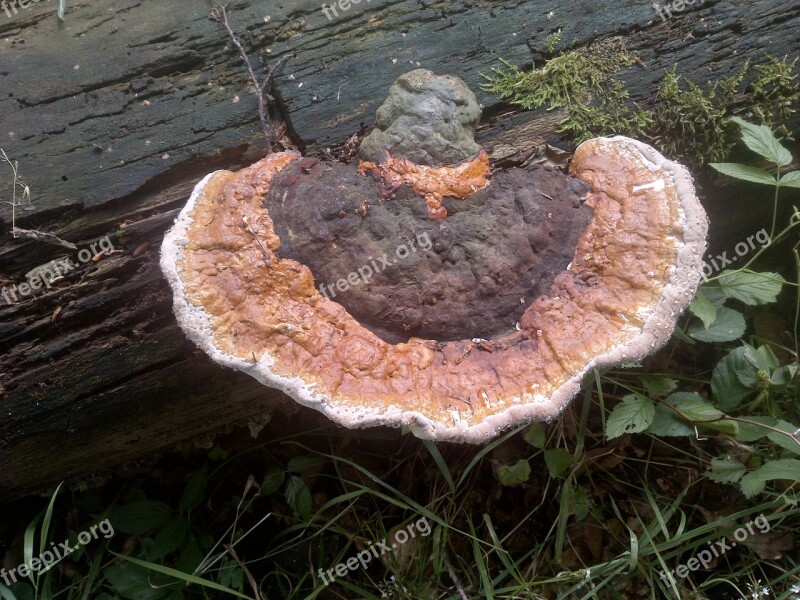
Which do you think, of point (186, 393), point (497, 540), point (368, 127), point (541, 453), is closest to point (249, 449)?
point (186, 393)

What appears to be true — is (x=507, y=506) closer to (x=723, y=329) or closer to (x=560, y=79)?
(x=723, y=329)

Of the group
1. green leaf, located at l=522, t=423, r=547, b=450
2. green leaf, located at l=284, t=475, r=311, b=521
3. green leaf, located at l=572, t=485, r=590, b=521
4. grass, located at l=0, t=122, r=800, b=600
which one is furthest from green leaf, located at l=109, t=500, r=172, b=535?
green leaf, located at l=572, t=485, r=590, b=521

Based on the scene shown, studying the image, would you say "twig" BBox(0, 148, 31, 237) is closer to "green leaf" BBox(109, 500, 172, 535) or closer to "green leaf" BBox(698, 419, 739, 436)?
"green leaf" BBox(109, 500, 172, 535)

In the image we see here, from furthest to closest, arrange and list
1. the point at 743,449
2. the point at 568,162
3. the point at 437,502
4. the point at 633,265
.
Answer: the point at 437,502 → the point at 743,449 → the point at 568,162 → the point at 633,265

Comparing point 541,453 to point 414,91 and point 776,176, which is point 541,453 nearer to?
point 776,176

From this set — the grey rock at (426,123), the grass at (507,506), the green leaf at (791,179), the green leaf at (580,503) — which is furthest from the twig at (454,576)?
the green leaf at (791,179)

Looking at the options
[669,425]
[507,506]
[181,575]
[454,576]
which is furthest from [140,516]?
[669,425]

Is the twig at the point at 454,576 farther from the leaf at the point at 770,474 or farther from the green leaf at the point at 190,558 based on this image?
the leaf at the point at 770,474
